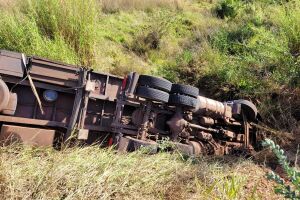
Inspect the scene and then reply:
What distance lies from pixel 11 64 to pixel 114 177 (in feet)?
6.75

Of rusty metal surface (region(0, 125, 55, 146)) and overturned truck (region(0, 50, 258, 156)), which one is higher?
overturned truck (region(0, 50, 258, 156))

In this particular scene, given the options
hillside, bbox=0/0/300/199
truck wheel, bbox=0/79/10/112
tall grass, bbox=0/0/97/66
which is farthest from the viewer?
tall grass, bbox=0/0/97/66

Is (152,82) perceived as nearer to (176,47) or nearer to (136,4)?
(176,47)

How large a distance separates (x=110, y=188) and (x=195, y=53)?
6698mm

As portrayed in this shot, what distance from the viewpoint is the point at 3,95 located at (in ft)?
15.4

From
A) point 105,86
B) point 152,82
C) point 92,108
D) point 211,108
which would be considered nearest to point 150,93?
point 152,82

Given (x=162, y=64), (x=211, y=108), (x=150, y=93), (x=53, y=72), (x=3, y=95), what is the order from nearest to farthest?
(x=3, y=95), (x=53, y=72), (x=150, y=93), (x=211, y=108), (x=162, y=64)

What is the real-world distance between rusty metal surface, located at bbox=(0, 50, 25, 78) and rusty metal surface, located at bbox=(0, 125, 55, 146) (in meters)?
0.64

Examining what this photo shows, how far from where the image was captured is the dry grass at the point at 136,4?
44.9ft

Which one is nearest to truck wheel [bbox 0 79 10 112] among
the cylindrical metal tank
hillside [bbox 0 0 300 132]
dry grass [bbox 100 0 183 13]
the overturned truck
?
the overturned truck

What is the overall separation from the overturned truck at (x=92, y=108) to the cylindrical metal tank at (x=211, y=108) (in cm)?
2

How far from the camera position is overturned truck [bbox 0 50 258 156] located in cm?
Result: 504

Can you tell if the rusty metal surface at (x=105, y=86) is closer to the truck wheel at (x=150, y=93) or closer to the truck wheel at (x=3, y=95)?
the truck wheel at (x=150, y=93)

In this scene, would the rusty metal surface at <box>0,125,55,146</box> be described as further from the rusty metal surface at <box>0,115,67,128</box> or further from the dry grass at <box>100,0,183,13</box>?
the dry grass at <box>100,0,183,13</box>
